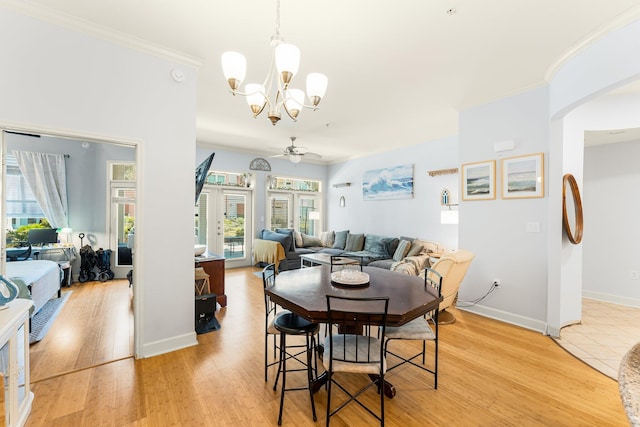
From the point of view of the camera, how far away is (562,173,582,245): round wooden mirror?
3.15m

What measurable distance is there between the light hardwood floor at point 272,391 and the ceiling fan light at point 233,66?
2194 millimetres

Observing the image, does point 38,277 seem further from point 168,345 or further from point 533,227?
point 533,227

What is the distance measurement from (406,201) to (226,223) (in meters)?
4.23

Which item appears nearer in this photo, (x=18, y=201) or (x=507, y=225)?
(x=507, y=225)

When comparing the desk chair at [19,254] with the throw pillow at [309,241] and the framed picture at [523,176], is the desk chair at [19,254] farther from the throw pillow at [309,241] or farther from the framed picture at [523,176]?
the framed picture at [523,176]

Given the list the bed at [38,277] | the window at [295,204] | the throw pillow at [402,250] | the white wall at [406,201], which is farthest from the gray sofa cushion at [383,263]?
the bed at [38,277]

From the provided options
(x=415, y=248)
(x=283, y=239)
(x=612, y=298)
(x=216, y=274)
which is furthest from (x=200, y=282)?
(x=612, y=298)

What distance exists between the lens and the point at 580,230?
10.7 ft

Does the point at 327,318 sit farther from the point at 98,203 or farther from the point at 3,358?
the point at 98,203

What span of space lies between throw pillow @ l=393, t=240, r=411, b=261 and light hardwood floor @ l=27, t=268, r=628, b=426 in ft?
7.98

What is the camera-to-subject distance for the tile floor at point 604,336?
2604 mm

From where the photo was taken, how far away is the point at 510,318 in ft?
11.3

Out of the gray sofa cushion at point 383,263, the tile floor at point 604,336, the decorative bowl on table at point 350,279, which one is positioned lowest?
the tile floor at point 604,336

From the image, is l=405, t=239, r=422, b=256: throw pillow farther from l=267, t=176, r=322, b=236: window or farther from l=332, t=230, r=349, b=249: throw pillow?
l=267, t=176, r=322, b=236: window
